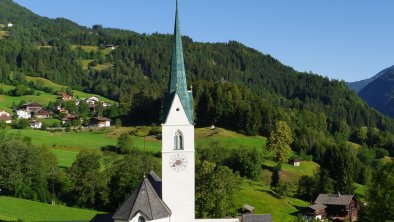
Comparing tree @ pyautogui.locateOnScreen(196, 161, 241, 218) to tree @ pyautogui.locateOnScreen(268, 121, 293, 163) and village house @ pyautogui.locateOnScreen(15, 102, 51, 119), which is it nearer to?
tree @ pyautogui.locateOnScreen(268, 121, 293, 163)

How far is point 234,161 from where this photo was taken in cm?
9331

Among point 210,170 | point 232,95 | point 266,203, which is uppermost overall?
point 232,95

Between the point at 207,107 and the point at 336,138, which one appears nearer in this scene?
the point at 207,107

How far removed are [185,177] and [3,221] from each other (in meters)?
21.2

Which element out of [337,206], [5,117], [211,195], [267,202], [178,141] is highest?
[5,117]

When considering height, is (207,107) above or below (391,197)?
above

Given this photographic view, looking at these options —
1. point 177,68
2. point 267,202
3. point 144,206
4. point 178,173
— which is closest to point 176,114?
point 177,68

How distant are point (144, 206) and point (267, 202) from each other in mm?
39543

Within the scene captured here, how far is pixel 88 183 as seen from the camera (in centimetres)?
6606

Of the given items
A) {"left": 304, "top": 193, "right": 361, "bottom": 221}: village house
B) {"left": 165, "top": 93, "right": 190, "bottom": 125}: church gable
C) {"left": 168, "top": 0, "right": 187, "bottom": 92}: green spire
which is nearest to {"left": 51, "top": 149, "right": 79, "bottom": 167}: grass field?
{"left": 304, "top": 193, "right": 361, "bottom": 221}: village house

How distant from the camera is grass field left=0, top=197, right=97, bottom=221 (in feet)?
191

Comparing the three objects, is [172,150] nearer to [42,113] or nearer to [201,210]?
[201,210]

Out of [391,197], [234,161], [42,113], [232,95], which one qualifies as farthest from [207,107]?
[391,197]

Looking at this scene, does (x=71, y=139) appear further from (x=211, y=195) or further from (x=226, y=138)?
(x=211, y=195)
